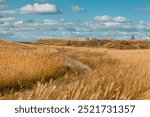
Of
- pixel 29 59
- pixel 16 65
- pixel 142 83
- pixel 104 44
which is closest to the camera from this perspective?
pixel 142 83

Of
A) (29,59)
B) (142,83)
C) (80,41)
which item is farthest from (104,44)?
(142,83)

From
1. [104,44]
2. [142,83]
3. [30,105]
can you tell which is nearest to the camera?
[30,105]

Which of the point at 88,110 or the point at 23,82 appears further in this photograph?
the point at 23,82

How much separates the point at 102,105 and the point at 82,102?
24 centimetres

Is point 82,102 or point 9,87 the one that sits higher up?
point 82,102

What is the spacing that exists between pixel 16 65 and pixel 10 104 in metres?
12.5

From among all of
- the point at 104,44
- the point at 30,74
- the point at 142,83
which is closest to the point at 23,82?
the point at 30,74

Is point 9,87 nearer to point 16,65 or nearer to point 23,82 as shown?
point 23,82

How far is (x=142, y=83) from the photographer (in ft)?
24.6

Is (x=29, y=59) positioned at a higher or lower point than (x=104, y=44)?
higher

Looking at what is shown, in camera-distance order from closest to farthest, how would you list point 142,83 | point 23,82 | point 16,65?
point 142,83
point 23,82
point 16,65

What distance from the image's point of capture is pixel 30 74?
16359 millimetres

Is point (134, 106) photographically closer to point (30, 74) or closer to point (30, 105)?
point (30, 105)

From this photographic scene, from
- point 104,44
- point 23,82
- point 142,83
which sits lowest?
point 104,44
